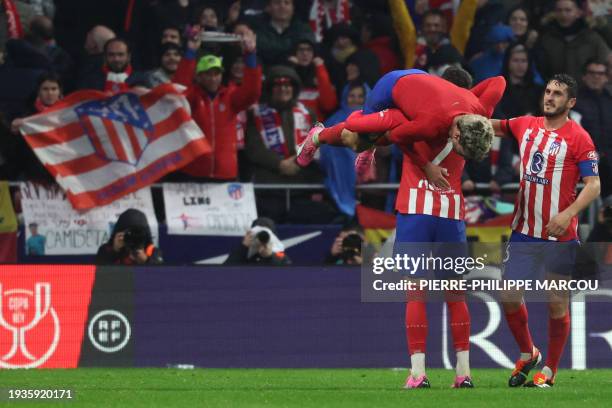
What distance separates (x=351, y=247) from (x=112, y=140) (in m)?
3.00

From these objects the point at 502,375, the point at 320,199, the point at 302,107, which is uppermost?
the point at 302,107

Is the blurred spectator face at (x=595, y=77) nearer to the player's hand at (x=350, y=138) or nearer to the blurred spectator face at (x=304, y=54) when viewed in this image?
the blurred spectator face at (x=304, y=54)

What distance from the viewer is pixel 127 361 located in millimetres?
14234

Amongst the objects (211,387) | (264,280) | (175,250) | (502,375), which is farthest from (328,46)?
(211,387)

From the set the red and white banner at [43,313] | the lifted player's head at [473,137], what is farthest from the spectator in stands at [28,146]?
the lifted player's head at [473,137]

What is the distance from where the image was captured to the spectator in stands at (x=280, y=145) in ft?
56.4

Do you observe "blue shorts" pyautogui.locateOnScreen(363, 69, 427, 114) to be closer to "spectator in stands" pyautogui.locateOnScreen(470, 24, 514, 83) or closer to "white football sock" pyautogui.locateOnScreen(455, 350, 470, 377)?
"white football sock" pyautogui.locateOnScreen(455, 350, 470, 377)

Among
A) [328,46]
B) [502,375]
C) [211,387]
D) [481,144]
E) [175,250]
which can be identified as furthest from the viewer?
[328,46]

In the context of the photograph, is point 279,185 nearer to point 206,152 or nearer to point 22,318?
point 206,152

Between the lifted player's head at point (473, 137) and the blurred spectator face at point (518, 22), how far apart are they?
8.45 metres

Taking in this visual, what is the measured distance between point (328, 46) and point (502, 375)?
21.9 feet

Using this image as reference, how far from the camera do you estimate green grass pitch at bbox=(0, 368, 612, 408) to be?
1070cm

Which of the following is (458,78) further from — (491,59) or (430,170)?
(491,59)

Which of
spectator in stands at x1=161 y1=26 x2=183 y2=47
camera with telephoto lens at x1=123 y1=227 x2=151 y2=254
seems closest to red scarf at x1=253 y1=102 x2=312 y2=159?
spectator in stands at x1=161 y1=26 x2=183 y2=47
